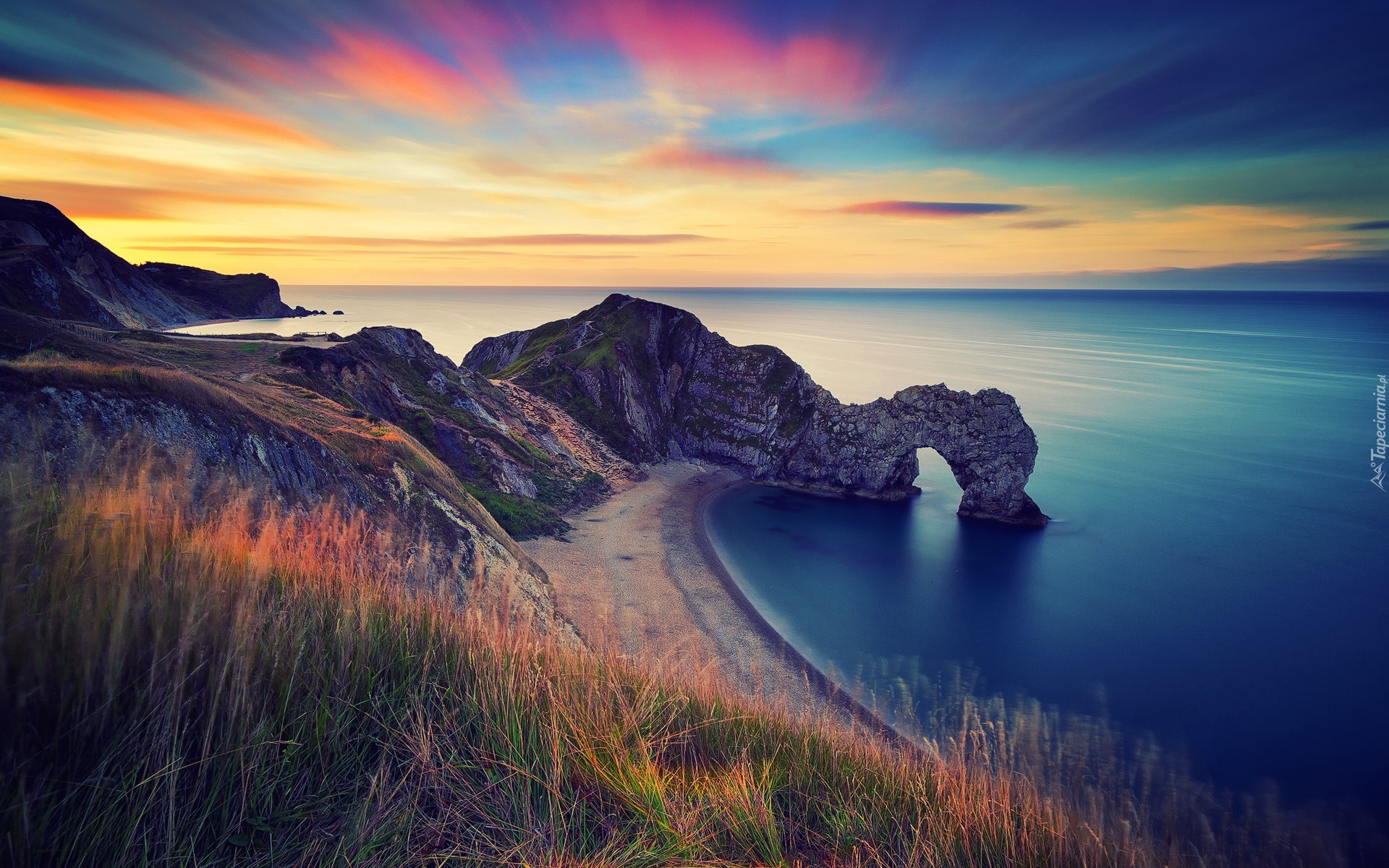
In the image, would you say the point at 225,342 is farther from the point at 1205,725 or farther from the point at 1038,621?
the point at 1205,725

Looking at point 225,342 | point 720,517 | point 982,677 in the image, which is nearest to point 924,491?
point 720,517

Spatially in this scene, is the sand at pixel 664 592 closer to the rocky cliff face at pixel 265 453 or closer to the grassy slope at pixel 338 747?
the rocky cliff face at pixel 265 453

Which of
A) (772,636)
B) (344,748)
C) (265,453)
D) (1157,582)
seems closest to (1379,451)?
(1157,582)

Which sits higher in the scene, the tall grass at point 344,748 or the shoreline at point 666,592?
the tall grass at point 344,748

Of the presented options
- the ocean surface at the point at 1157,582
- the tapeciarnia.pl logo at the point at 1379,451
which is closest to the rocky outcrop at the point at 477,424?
the ocean surface at the point at 1157,582

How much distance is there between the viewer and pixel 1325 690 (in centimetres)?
2473

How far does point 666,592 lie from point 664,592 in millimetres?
119

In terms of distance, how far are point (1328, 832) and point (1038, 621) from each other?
42.7 feet

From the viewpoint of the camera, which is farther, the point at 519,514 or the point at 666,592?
the point at 519,514

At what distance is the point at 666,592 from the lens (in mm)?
29078

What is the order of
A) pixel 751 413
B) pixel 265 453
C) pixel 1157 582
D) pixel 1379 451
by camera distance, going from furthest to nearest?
1. pixel 1379 451
2. pixel 751 413
3. pixel 1157 582
4. pixel 265 453

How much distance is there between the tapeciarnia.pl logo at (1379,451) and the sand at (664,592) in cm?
6012

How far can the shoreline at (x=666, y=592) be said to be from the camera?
22.6 m

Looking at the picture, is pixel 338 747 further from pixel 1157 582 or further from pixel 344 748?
pixel 1157 582
